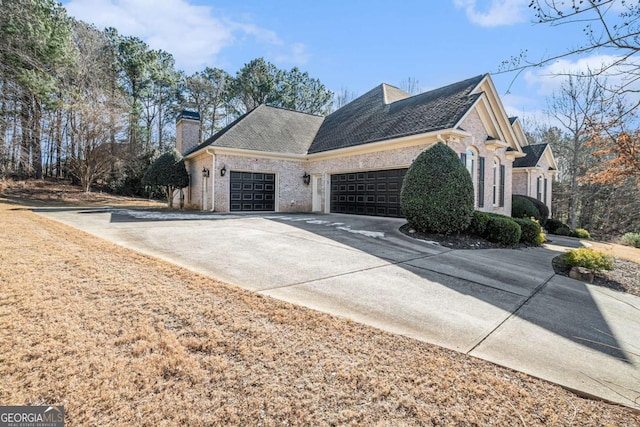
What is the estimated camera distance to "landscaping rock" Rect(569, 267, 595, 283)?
645 centimetres

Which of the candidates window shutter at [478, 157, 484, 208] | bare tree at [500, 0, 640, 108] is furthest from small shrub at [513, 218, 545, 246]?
bare tree at [500, 0, 640, 108]

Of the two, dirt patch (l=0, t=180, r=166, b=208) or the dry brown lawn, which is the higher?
dirt patch (l=0, t=180, r=166, b=208)

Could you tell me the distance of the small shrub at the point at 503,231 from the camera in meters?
9.40

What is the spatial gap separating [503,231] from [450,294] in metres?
6.05

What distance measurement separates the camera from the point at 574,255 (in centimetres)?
697

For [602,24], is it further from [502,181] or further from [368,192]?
[502,181]

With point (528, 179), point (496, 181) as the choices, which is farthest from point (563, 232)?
point (496, 181)

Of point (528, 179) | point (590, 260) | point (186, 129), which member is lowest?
point (590, 260)

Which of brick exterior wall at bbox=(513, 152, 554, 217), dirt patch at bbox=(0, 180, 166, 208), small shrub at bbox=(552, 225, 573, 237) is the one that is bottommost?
small shrub at bbox=(552, 225, 573, 237)

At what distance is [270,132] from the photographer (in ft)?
56.4

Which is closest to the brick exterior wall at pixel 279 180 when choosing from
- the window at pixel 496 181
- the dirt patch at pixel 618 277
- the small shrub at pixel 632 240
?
the window at pixel 496 181

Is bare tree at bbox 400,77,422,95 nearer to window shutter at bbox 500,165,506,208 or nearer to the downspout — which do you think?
window shutter at bbox 500,165,506,208

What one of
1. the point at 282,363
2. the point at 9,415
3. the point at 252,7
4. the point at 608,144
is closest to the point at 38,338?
the point at 9,415

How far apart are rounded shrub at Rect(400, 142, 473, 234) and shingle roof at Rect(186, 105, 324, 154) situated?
8.77m
